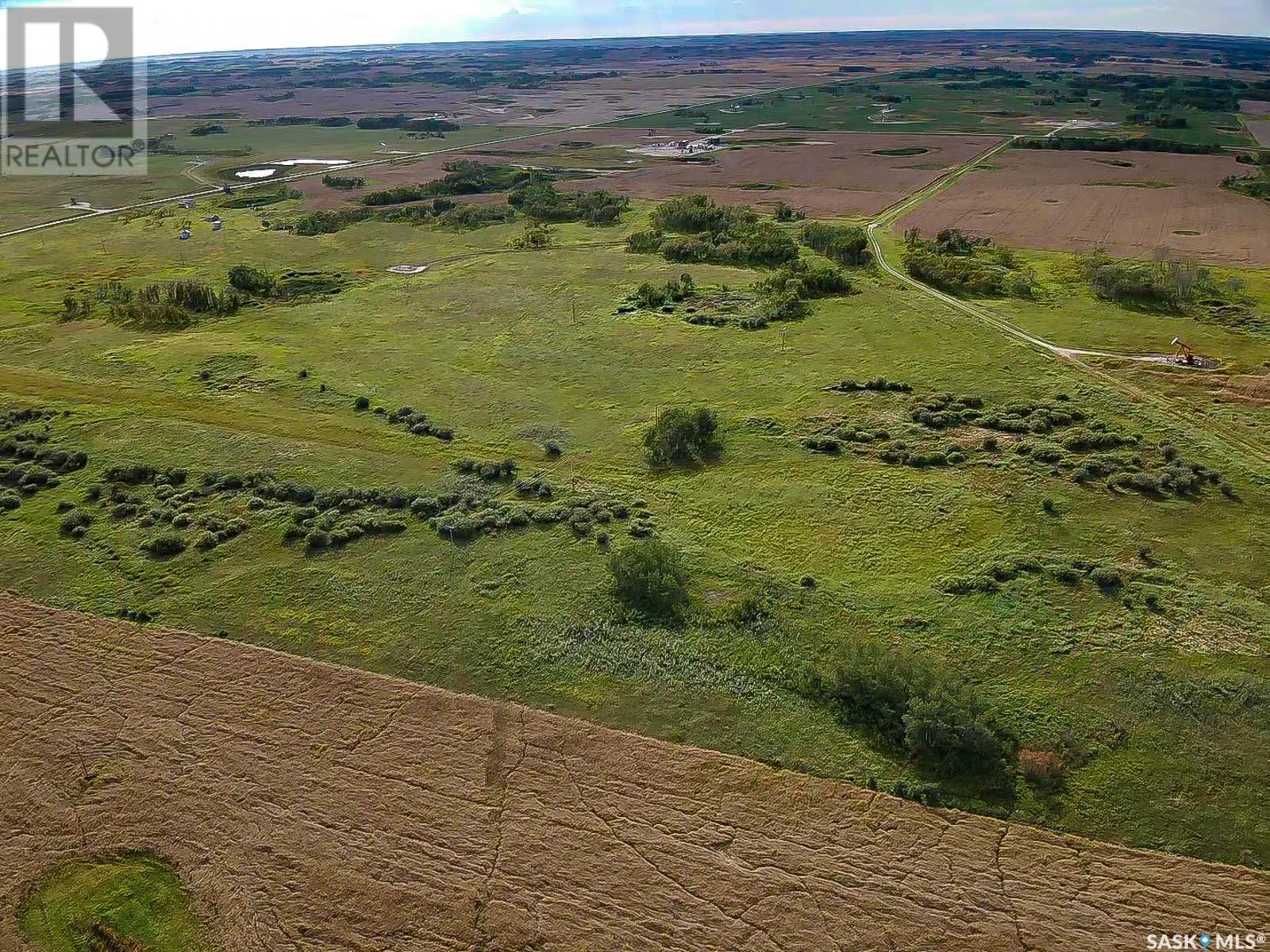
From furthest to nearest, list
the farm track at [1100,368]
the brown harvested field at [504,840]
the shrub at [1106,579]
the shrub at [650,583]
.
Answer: the farm track at [1100,368]
the shrub at [1106,579]
the shrub at [650,583]
the brown harvested field at [504,840]

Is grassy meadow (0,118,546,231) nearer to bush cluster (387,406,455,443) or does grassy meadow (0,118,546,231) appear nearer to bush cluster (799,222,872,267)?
bush cluster (799,222,872,267)

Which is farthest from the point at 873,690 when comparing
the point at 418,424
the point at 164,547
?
the point at 164,547

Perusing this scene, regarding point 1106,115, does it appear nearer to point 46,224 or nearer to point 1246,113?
point 1246,113

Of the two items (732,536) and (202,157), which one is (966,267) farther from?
(202,157)

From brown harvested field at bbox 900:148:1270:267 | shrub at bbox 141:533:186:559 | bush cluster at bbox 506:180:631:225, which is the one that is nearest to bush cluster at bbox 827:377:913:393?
shrub at bbox 141:533:186:559

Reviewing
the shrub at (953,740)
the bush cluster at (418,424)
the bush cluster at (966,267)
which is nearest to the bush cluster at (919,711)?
the shrub at (953,740)

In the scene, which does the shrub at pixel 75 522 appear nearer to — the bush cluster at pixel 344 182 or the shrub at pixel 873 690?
the shrub at pixel 873 690

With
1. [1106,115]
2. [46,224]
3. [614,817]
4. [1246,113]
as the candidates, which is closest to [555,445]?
[614,817]
